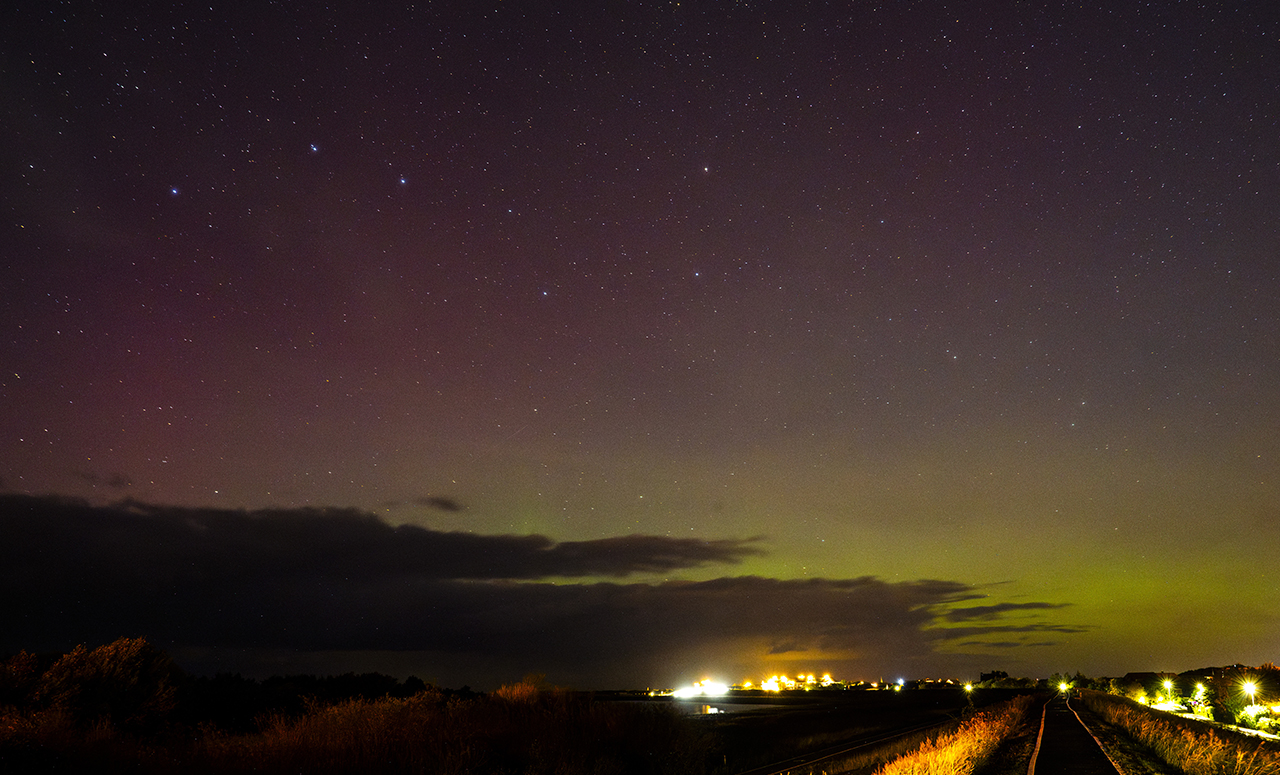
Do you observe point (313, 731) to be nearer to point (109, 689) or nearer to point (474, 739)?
point (474, 739)

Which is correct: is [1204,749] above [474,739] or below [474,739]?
above

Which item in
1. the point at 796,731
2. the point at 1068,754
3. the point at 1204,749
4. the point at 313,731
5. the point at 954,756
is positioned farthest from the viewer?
the point at 796,731

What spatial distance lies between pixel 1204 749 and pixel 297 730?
95.0 ft

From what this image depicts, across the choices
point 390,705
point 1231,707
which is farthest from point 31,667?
point 1231,707

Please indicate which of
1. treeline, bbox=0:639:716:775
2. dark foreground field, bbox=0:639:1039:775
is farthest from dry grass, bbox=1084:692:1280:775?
treeline, bbox=0:639:716:775

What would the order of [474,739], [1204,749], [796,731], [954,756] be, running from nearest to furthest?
[1204,749] < [954,756] < [474,739] < [796,731]

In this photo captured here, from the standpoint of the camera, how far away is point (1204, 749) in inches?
1019

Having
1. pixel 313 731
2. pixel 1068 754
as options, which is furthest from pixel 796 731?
pixel 313 731

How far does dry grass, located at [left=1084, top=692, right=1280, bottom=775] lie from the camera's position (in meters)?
21.2

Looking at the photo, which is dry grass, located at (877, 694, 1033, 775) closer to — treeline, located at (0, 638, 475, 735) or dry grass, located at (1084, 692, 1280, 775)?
dry grass, located at (1084, 692, 1280, 775)

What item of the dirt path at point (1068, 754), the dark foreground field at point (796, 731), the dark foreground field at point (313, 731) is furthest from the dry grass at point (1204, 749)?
the dark foreground field at point (313, 731)

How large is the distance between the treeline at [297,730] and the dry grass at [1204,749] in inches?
717

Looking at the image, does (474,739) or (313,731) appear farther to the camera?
(474,739)

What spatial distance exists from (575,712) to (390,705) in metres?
11.1
